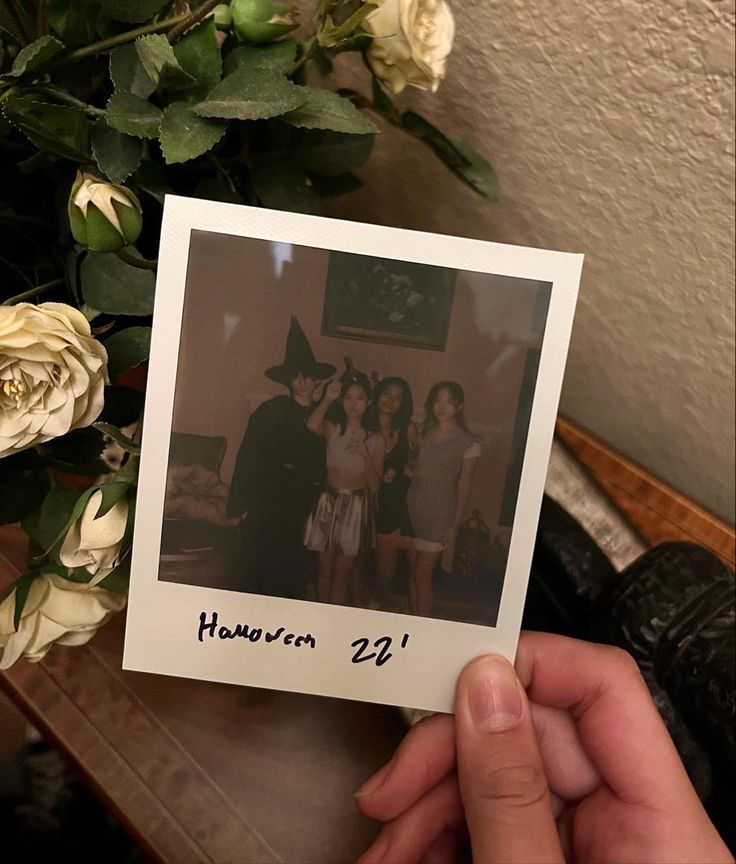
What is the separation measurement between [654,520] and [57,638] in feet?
1.86

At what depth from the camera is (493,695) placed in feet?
1.43

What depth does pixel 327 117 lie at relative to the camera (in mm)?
393

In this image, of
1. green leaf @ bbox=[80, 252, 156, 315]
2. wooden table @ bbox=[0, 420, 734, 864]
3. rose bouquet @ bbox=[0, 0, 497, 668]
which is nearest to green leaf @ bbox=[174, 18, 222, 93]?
rose bouquet @ bbox=[0, 0, 497, 668]

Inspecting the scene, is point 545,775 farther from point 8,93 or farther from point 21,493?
point 8,93

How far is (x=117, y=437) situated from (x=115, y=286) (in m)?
0.09

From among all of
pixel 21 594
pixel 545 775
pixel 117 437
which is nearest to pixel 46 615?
pixel 21 594

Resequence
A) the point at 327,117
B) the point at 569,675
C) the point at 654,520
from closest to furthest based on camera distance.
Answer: the point at 327,117 → the point at 569,675 → the point at 654,520

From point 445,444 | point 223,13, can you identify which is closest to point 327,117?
point 223,13

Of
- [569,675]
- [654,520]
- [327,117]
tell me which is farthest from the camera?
[654,520]

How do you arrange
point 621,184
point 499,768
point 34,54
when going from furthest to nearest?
point 621,184
point 499,768
point 34,54

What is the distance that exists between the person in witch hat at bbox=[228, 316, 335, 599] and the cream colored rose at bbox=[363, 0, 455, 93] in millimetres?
169

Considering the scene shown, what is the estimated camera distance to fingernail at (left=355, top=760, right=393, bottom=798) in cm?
50

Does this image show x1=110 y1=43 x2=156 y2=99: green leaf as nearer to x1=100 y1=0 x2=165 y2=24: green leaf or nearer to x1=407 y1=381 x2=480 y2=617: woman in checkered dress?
x1=100 y1=0 x2=165 y2=24: green leaf

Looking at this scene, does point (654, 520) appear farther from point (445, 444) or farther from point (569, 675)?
point (445, 444)
